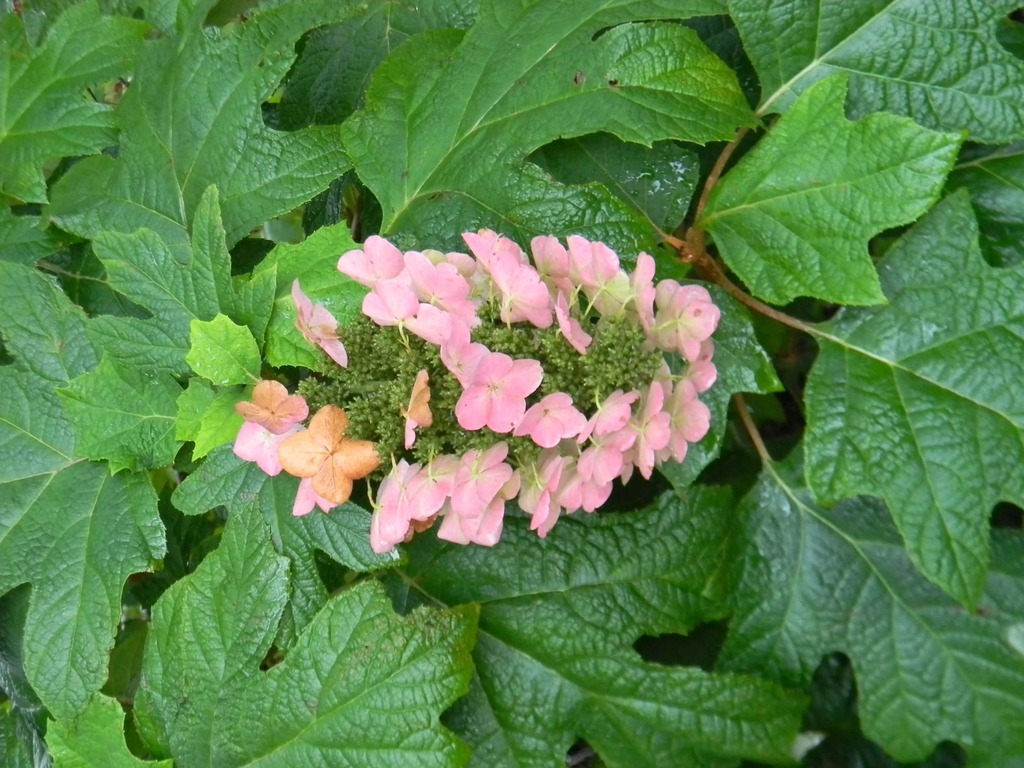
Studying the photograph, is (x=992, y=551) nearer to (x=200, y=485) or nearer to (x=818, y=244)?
(x=818, y=244)

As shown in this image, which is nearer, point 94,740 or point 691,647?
point 94,740

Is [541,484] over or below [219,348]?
below

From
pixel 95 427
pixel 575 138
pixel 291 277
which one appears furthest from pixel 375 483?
pixel 575 138

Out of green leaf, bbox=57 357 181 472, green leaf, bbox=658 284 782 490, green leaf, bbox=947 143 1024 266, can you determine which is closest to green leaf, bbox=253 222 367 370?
green leaf, bbox=57 357 181 472

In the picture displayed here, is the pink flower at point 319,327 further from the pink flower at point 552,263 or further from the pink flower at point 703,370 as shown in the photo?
the pink flower at point 703,370

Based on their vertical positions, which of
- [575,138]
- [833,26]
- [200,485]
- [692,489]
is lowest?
[692,489]

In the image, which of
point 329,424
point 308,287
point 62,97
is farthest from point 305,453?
point 62,97

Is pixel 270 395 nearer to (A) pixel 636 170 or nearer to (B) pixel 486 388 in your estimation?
(B) pixel 486 388
